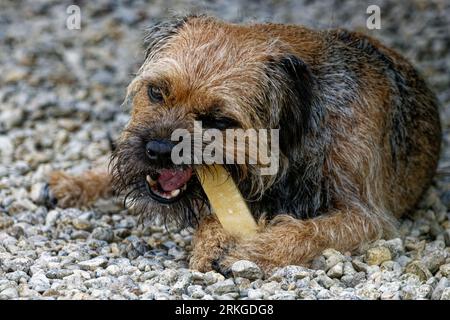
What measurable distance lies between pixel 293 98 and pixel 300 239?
87 cm

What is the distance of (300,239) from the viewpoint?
5453mm

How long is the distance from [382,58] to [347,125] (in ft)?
2.71

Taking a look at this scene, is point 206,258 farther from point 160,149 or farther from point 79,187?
point 79,187

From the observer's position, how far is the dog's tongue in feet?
17.2

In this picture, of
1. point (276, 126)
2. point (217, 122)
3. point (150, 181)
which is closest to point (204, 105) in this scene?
point (217, 122)

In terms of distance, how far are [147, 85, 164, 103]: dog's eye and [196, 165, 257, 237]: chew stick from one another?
0.51 meters

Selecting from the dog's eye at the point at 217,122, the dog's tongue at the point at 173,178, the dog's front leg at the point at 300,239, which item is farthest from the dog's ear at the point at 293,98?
the dog's tongue at the point at 173,178

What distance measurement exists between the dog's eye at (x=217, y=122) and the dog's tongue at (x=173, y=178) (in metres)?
0.29

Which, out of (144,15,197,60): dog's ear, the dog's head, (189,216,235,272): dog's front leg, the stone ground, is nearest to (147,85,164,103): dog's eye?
the dog's head

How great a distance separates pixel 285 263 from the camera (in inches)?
210

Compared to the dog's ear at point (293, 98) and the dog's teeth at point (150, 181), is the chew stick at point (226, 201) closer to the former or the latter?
the dog's teeth at point (150, 181)

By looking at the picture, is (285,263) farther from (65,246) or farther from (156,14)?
(156,14)

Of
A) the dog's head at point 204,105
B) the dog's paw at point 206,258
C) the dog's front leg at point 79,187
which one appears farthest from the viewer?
the dog's front leg at point 79,187

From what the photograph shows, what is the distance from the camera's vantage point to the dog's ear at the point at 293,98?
5379 mm
